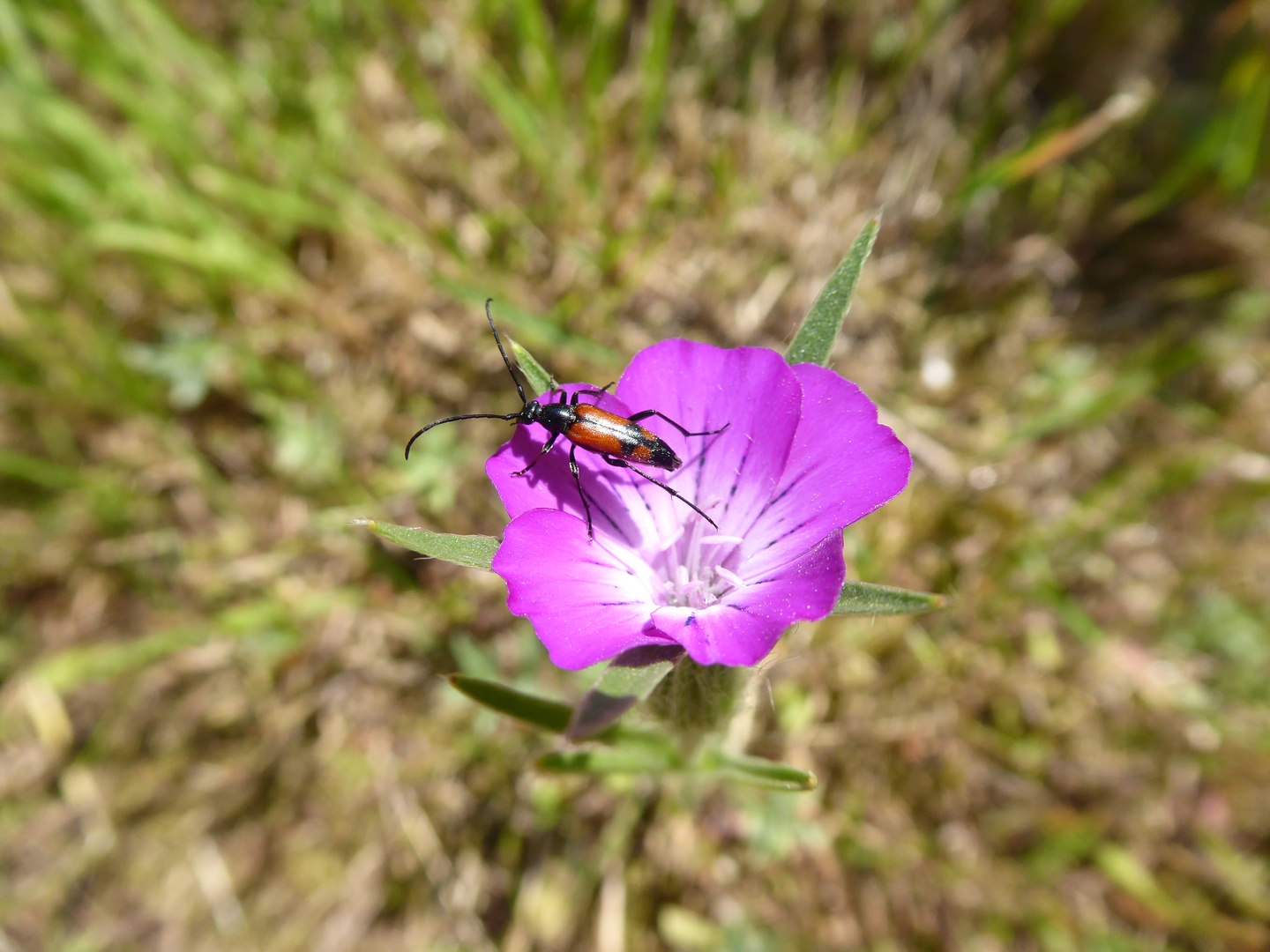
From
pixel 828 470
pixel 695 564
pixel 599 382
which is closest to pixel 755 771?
pixel 695 564

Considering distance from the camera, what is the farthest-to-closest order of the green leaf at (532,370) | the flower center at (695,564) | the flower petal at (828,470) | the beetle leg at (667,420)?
the flower center at (695,564) → the beetle leg at (667,420) → the green leaf at (532,370) → the flower petal at (828,470)

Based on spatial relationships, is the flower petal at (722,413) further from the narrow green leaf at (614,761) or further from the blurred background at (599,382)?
the blurred background at (599,382)

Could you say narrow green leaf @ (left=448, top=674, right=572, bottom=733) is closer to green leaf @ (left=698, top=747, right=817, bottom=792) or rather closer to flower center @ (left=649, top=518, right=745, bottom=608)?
flower center @ (left=649, top=518, right=745, bottom=608)

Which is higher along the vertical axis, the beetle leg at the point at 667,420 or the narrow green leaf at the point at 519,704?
the beetle leg at the point at 667,420

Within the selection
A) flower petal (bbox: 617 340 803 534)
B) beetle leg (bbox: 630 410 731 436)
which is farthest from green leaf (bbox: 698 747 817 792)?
beetle leg (bbox: 630 410 731 436)

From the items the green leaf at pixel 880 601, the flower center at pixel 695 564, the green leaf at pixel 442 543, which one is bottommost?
the green leaf at pixel 442 543

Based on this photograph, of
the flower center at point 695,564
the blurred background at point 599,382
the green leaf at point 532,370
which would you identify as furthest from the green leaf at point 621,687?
the blurred background at point 599,382

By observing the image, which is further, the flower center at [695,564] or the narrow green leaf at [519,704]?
the flower center at [695,564]

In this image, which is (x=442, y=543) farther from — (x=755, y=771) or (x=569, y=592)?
(x=755, y=771)
